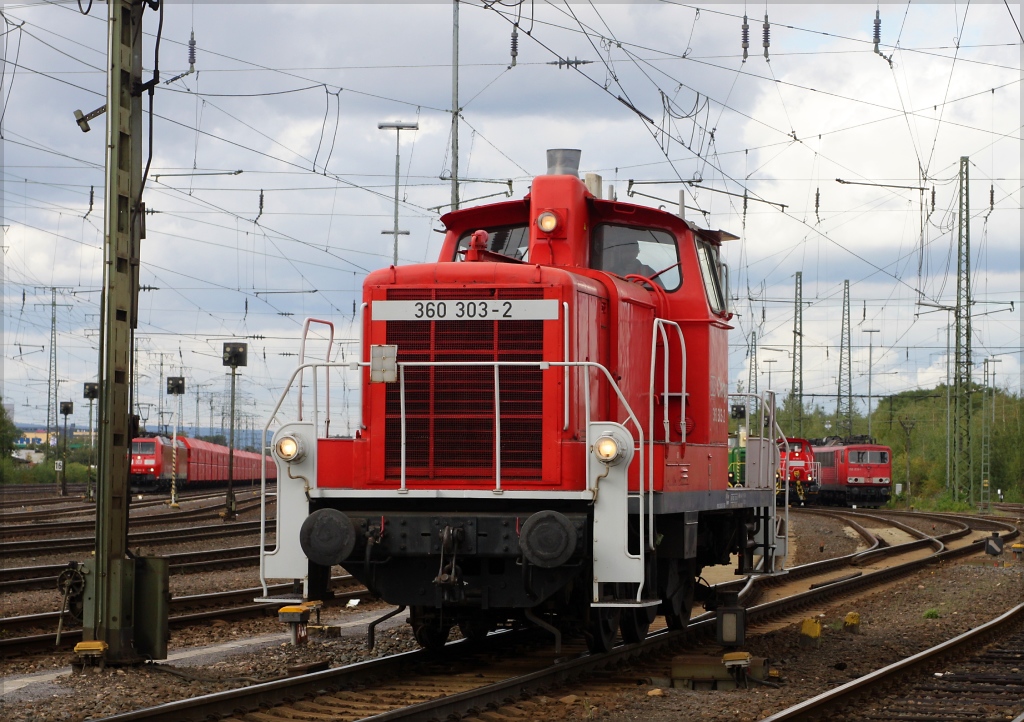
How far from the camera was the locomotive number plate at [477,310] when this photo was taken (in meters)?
8.05

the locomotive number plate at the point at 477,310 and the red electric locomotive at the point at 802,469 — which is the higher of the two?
the locomotive number plate at the point at 477,310

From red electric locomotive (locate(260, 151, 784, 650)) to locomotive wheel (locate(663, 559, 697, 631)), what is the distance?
593 millimetres

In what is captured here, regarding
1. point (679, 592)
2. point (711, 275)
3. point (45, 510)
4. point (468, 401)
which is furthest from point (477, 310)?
point (45, 510)

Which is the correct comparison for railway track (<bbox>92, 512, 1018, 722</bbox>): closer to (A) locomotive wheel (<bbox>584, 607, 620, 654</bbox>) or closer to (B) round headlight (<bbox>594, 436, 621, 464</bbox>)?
(A) locomotive wheel (<bbox>584, 607, 620, 654</bbox>)

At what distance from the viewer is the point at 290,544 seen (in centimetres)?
796

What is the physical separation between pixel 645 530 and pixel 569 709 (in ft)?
4.41

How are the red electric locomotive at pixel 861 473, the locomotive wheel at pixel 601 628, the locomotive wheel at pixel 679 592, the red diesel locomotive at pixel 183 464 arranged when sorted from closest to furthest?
the locomotive wheel at pixel 601 628, the locomotive wheel at pixel 679 592, the red electric locomotive at pixel 861 473, the red diesel locomotive at pixel 183 464

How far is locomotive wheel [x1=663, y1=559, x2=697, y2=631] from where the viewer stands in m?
9.45

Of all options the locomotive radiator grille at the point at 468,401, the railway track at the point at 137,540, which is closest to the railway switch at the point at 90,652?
the locomotive radiator grille at the point at 468,401

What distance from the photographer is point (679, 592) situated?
10.1 metres

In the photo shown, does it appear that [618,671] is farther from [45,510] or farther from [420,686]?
[45,510]

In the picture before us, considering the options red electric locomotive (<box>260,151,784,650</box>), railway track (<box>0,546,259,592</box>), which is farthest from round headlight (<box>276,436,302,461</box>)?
railway track (<box>0,546,259,592</box>)

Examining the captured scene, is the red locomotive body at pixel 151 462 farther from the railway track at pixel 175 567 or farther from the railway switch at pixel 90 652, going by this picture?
the railway switch at pixel 90 652

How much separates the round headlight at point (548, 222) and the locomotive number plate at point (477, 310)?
1.23 metres
